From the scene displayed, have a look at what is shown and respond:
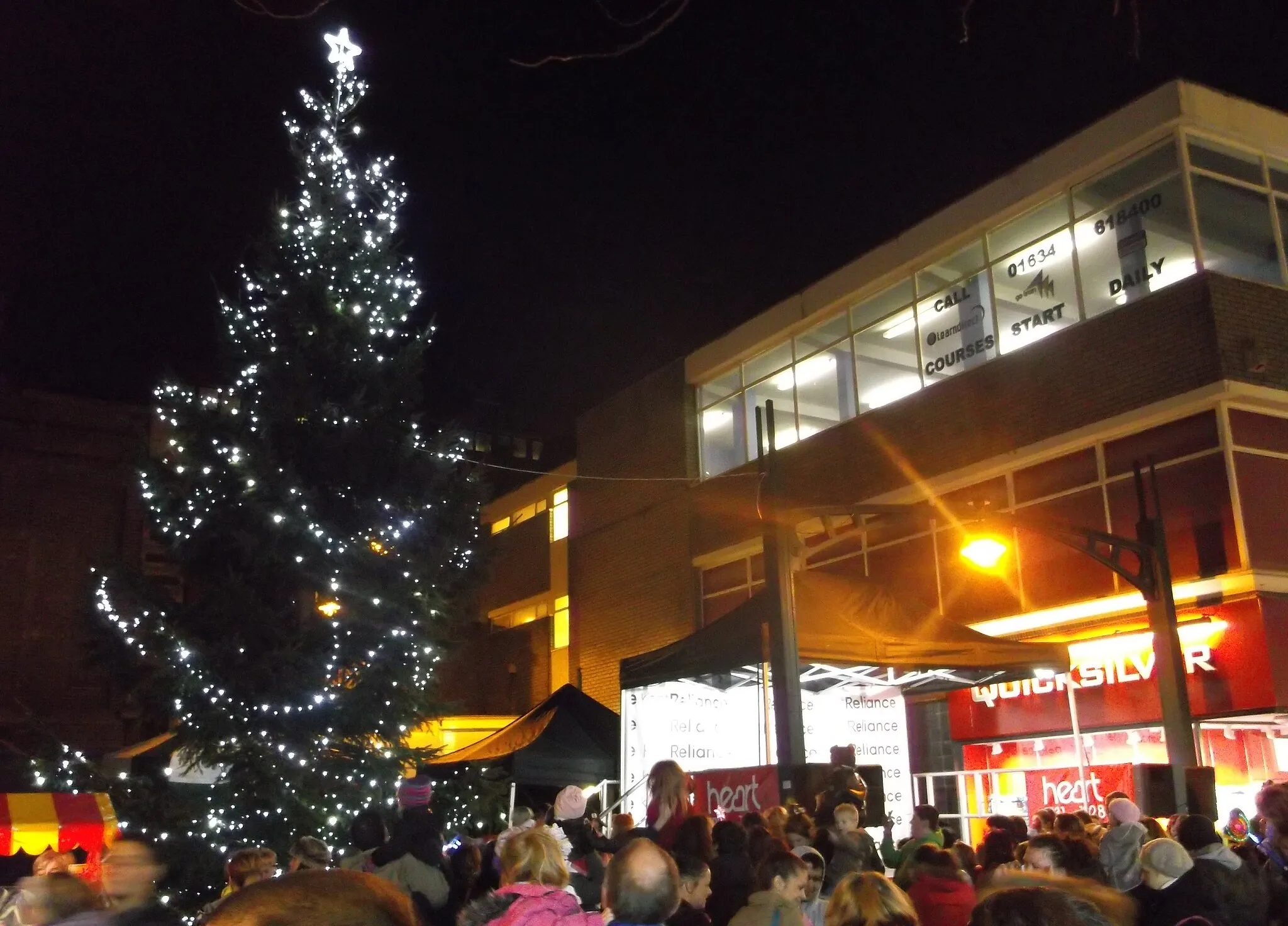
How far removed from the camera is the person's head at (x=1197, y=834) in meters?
6.36

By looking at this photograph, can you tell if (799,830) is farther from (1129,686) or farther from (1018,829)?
(1129,686)

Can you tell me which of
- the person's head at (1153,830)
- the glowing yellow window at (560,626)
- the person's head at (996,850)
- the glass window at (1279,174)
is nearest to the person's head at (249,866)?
the person's head at (996,850)

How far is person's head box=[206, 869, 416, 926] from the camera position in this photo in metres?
1.72

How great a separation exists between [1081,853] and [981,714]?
1109 cm

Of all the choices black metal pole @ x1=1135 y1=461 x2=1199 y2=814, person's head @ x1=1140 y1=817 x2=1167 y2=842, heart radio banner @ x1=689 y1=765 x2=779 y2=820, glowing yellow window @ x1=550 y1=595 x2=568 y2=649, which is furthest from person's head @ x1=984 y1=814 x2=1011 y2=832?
glowing yellow window @ x1=550 y1=595 x2=568 y2=649

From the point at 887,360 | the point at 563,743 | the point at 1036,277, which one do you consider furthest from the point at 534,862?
the point at 887,360

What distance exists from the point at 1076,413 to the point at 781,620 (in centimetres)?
723

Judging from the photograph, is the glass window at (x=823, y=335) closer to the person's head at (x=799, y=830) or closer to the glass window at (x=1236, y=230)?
the glass window at (x=1236, y=230)

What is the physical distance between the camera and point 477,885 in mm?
7617

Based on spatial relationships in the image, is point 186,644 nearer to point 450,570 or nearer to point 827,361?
point 450,570

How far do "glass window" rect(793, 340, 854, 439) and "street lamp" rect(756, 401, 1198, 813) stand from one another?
28.1ft

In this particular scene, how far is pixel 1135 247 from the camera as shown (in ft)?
52.7

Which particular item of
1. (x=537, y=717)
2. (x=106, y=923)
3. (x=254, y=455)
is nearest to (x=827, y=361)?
(x=537, y=717)

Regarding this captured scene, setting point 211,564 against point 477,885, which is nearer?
point 477,885
